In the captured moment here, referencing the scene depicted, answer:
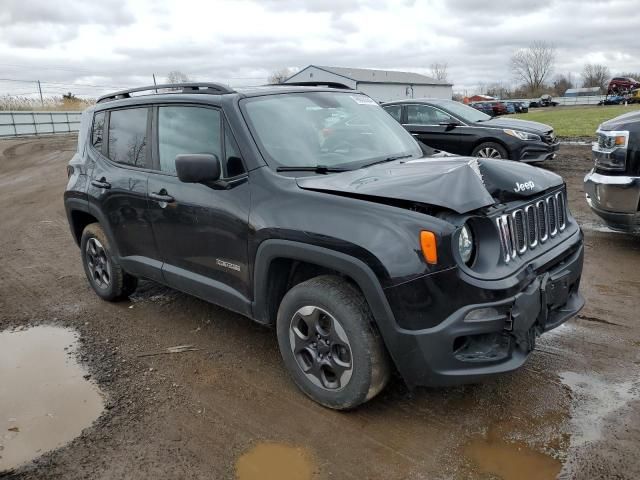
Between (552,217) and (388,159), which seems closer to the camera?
(552,217)

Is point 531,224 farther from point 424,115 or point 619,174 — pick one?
point 424,115

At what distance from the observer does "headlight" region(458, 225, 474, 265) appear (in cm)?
281

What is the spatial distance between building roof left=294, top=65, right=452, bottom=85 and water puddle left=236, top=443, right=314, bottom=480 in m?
52.6

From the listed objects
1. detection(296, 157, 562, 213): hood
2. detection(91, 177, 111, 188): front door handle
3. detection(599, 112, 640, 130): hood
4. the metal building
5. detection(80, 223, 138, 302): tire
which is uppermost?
the metal building

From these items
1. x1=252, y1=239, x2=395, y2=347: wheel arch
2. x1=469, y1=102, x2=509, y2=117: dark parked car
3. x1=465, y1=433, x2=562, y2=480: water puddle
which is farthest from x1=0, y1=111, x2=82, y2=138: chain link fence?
x1=465, y1=433, x2=562, y2=480: water puddle

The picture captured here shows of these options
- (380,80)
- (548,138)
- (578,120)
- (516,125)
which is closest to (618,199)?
(548,138)

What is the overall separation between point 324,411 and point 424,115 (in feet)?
30.6

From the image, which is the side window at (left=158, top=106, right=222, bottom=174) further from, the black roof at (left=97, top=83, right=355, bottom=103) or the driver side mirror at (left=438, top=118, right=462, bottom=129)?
the driver side mirror at (left=438, top=118, right=462, bottom=129)

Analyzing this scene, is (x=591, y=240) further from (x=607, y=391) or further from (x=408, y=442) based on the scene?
(x=408, y=442)

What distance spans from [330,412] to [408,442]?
526 millimetres

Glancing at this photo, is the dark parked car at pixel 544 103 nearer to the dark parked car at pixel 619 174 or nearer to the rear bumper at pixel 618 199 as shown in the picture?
the dark parked car at pixel 619 174

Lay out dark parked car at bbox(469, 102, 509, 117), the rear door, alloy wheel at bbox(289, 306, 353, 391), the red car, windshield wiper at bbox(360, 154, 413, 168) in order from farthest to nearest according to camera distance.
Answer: the red car < dark parked car at bbox(469, 102, 509, 117) < the rear door < windshield wiper at bbox(360, 154, 413, 168) < alloy wheel at bbox(289, 306, 353, 391)

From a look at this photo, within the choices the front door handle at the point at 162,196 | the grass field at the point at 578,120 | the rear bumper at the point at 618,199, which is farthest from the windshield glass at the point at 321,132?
the grass field at the point at 578,120

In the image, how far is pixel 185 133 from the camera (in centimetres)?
405
